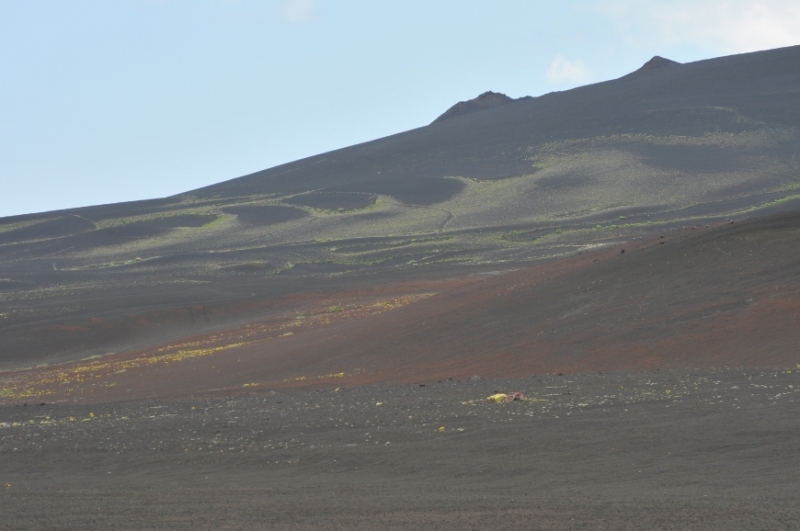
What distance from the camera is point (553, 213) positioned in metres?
73.1

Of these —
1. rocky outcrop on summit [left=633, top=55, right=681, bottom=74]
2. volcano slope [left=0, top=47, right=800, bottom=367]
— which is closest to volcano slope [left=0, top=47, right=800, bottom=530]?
volcano slope [left=0, top=47, right=800, bottom=367]

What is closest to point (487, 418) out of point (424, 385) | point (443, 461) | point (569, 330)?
point (443, 461)

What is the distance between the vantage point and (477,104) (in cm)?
14500

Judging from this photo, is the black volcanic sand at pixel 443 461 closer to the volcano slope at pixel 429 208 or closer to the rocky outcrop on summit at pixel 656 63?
the volcano slope at pixel 429 208

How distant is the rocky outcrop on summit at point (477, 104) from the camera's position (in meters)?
144

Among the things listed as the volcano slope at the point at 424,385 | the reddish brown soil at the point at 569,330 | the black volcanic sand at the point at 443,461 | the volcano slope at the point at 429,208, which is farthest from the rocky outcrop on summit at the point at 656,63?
the black volcanic sand at the point at 443,461

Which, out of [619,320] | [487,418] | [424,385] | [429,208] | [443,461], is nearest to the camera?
[443,461]

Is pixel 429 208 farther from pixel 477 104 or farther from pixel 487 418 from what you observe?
pixel 487 418

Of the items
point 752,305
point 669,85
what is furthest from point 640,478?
point 669,85

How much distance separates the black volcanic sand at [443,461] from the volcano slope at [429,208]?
26.9 meters

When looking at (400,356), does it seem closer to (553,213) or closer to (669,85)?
(553,213)

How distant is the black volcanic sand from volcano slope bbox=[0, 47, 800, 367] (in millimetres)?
26929

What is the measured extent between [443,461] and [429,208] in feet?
236

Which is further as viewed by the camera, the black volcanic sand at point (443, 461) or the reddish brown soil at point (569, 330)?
the reddish brown soil at point (569, 330)
